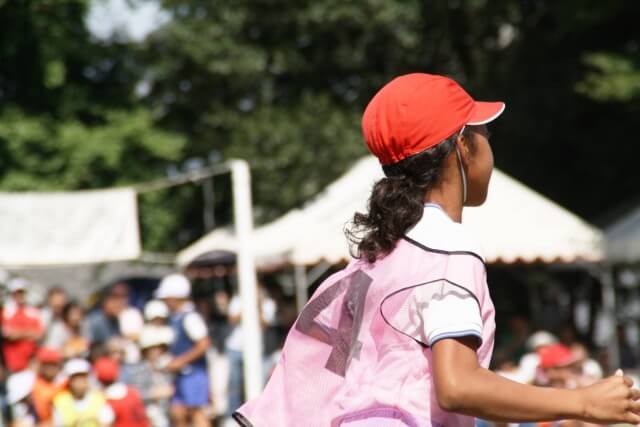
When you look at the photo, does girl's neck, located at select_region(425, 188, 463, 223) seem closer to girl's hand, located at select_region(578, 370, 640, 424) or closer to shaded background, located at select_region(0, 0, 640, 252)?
girl's hand, located at select_region(578, 370, 640, 424)

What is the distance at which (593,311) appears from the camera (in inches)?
950

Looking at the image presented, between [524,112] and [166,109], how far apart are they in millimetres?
10165

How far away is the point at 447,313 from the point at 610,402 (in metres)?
0.32

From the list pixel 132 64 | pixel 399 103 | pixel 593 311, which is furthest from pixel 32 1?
pixel 399 103

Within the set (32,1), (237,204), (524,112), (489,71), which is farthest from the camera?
(489,71)

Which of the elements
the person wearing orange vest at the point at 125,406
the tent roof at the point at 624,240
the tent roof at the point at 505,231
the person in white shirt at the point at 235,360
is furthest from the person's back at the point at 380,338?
the tent roof at the point at 624,240

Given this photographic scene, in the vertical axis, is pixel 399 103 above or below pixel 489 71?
below

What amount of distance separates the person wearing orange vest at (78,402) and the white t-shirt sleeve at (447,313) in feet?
22.6

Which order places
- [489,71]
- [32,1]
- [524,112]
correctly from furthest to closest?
[489,71]
[524,112]
[32,1]

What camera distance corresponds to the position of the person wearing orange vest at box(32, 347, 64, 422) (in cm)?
930

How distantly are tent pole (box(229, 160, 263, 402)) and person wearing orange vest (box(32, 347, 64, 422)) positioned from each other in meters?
1.46

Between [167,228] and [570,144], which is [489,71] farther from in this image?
[167,228]

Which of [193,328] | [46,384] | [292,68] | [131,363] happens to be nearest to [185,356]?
[193,328]

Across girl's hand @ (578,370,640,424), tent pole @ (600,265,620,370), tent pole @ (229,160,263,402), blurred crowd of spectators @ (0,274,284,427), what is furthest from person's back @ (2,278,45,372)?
girl's hand @ (578,370,640,424)
